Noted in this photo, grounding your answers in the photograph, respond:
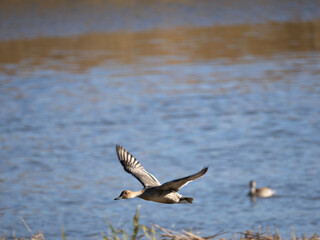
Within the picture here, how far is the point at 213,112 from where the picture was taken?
15594 millimetres

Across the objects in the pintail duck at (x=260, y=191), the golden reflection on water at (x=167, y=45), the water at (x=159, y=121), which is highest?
the golden reflection on water at (x=167, y=45)

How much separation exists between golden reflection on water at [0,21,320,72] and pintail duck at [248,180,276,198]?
1257cm

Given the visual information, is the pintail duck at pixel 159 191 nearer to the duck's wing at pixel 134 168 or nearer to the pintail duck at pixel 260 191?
the duck's wing at pixel 134 168

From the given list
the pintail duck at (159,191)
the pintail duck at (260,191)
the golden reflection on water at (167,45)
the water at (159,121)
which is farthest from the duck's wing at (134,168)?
the golden reflection on water at (167,45)

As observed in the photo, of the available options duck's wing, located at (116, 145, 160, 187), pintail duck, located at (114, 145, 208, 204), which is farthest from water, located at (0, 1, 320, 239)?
pintail duck, located at (114, 145, 208, 204)

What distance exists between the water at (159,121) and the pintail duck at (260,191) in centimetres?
13

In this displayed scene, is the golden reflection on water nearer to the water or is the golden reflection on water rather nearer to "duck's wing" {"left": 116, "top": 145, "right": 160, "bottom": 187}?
the water

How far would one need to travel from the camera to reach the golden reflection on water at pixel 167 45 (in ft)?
77.5

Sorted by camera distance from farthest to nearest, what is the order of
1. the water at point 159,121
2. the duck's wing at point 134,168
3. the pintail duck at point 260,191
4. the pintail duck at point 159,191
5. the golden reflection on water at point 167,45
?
the golden reflection on water at point 167,45 < the pintail duck at point 260,191 < the water at point 159,121 < the duck's wing at point 134,168 < the pintail duck at point 159,191

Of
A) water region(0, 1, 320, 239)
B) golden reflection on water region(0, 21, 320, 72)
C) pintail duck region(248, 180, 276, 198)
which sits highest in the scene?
golden reflection on water region(0, 21, 320, 72)

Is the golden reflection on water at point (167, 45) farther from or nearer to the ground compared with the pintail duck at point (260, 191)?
farther from the ground

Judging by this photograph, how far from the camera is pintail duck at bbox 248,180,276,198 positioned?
10242mm

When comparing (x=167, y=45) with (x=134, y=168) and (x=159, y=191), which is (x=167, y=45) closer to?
(x=134, y=168)

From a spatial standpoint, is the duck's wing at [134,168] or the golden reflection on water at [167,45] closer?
the duck's wing at [134,168]
